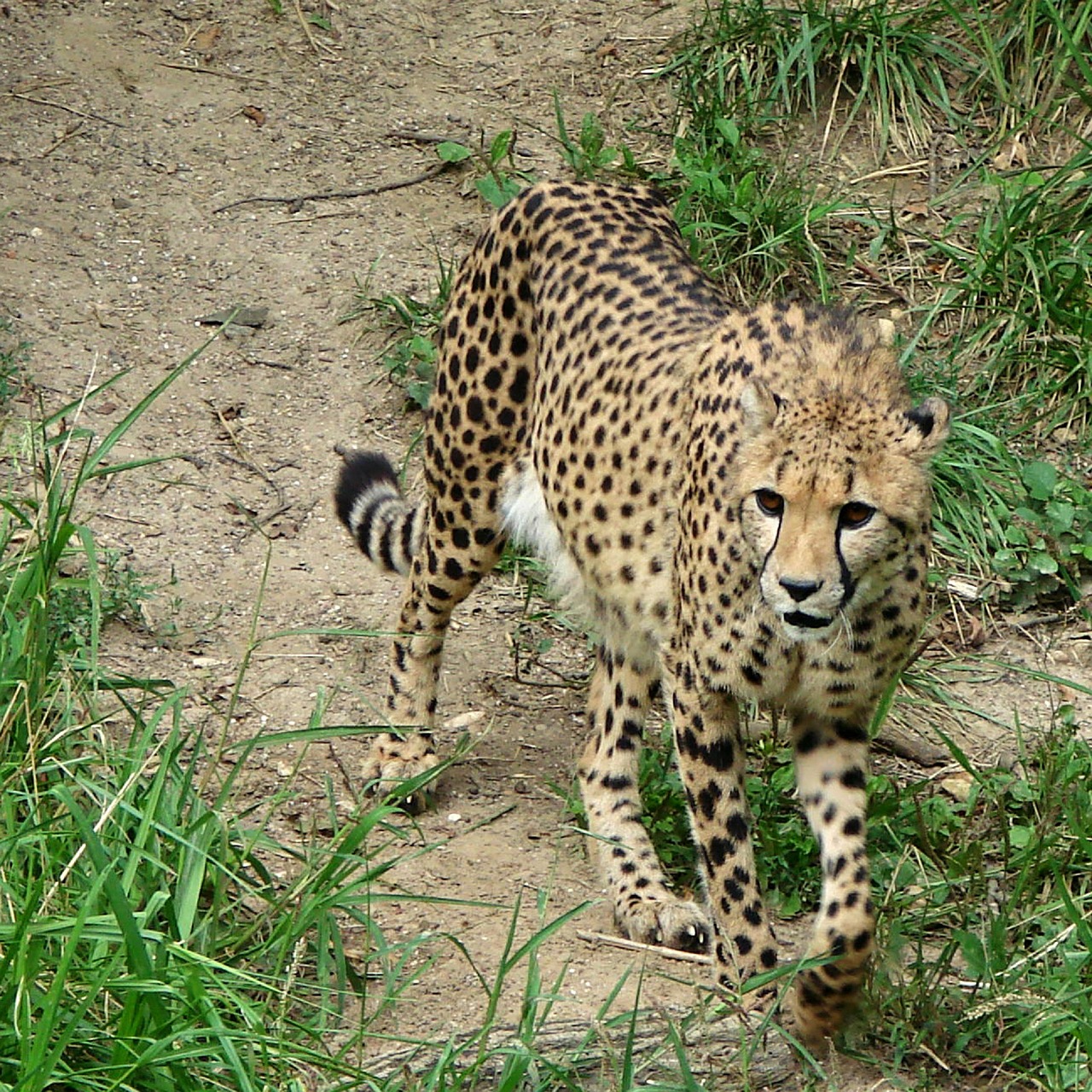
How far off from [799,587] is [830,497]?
0.19 meters

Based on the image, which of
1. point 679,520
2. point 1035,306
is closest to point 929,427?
point 679,520

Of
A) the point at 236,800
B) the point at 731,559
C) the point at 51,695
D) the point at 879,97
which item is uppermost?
the point at 879,97

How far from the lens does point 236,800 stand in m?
4.71

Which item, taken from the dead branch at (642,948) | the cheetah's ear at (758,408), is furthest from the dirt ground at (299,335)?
the cheetah's ear at (758,408)

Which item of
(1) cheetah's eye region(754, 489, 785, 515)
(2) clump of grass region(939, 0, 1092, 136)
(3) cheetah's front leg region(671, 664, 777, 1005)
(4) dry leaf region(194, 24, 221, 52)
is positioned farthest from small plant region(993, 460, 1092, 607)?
(4) dry leaf region(194, 24, 221, 52)

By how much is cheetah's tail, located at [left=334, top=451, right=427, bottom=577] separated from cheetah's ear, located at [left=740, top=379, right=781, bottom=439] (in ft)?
5.37

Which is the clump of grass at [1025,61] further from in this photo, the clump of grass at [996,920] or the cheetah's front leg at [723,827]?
the cheetah's front leg at [723,827]

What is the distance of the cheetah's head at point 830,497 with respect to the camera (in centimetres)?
364

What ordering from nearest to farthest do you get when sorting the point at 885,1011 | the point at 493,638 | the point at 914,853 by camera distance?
the point at 885,1011 → the point at 914,853 → the point at 493,638

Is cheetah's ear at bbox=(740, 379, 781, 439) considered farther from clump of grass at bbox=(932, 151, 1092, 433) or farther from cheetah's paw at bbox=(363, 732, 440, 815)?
clump of grass at bbox=(932, 151, 1092, 433)

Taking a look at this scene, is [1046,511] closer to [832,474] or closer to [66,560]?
[832,474]

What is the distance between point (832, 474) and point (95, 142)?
4301 millimetres

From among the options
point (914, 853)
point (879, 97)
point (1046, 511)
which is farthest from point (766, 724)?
point (879, 97)

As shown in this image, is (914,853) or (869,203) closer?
(914,853)
